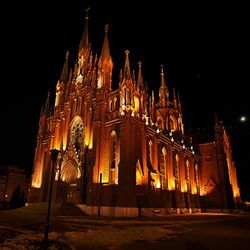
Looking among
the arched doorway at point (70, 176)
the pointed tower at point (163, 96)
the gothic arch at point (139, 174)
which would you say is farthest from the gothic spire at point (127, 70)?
the pointed tower at point (163, 96)

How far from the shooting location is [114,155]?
1287 inches

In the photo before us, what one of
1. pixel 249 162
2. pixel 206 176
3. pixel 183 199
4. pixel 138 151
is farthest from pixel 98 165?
pixel 249 162

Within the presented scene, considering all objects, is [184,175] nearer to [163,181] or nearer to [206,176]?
[163,181]

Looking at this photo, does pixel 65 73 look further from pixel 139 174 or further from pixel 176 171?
pixel 176 171

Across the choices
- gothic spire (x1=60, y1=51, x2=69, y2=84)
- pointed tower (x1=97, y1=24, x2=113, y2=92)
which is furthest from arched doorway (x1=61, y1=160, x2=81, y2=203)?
gothic spire (x1=60, y1=51, x2=69, y2=84)

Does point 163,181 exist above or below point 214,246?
above

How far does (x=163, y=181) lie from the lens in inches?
1580

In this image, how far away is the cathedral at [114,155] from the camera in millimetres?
30223

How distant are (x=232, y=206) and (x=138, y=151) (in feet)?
108

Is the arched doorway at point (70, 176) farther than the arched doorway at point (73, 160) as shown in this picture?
Yes

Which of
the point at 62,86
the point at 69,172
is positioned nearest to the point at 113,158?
the point at 69,172

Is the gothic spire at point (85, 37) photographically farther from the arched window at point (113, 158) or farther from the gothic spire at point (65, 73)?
the arched window at point (113, 158)

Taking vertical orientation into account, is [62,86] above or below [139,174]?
Answer: above

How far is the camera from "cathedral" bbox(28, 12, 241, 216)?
99.2 ft
